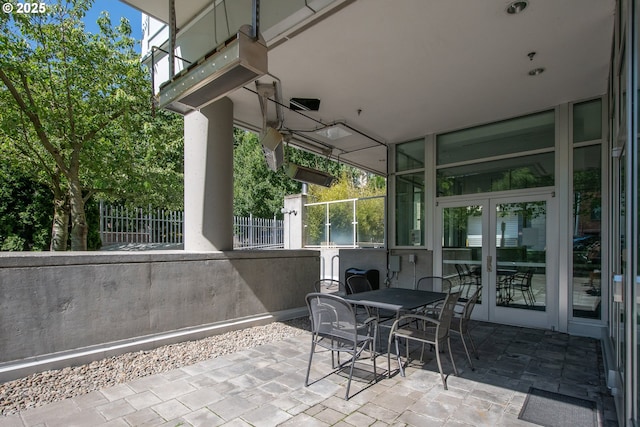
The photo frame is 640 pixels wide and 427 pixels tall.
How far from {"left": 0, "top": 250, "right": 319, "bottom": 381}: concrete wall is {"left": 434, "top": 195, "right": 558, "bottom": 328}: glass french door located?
9.71 feet

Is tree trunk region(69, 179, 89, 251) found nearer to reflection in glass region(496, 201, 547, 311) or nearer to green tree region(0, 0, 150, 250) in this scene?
green tree region(0, 0, 150, 250)

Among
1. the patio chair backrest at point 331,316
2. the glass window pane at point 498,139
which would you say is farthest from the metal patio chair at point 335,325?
the glass window pane at point 498,139

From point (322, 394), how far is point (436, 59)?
355 cm

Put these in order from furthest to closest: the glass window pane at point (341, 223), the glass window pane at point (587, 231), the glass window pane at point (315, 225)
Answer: the glass window pane at point (315, 225)
the glass window pane at point (341, 223)
the glass window pane at point (587, 231)

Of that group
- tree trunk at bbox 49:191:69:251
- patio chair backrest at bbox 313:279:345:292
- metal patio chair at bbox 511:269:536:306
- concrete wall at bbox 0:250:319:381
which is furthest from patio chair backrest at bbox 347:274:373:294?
tree trunk at bbox 49:191:69:251

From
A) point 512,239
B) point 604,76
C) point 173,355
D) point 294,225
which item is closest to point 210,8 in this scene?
point 173,355

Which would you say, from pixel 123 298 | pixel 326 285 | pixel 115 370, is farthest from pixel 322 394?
pixel 326 285

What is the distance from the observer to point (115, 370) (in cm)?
309

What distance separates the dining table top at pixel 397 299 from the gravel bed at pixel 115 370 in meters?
1.39

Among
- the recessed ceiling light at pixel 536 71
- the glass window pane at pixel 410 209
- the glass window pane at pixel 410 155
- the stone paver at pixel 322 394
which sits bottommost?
the stone paver at pixel 322 394

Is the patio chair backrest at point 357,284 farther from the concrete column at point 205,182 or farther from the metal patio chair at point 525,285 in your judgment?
the metal patio chair at point 525,285

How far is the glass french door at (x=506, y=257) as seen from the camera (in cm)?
474

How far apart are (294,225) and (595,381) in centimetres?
835

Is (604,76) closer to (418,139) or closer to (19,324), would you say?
(418,139)
